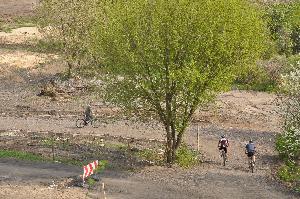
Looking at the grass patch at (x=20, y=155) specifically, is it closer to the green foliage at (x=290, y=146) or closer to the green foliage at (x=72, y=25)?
the green foliage at (x=290, y=146)

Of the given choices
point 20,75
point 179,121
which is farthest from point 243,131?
point 20,75

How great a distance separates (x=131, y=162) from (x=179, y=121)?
3.96m

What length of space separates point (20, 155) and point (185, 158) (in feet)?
33.3

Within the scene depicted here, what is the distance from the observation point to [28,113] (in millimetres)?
46781

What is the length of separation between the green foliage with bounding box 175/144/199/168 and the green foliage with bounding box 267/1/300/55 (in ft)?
113

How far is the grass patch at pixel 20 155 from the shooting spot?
110 feet

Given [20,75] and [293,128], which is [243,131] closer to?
[293,128]

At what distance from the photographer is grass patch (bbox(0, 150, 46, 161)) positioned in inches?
1324

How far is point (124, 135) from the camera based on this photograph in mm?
41250

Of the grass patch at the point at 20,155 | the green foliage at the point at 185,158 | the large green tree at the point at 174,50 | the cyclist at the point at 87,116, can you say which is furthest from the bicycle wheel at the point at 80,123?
the large green tree at the point at 174,50

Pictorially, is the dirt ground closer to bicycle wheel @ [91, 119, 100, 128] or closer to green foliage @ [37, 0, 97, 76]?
bicycle wheel @ [91, 119, 100, 128]

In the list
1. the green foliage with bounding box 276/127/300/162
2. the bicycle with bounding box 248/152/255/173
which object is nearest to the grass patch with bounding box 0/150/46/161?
the bicycle with bounding box 248/152/255/173

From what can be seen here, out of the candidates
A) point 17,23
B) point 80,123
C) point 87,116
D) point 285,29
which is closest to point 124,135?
point 87,116

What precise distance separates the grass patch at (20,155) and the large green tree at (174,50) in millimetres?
5932
